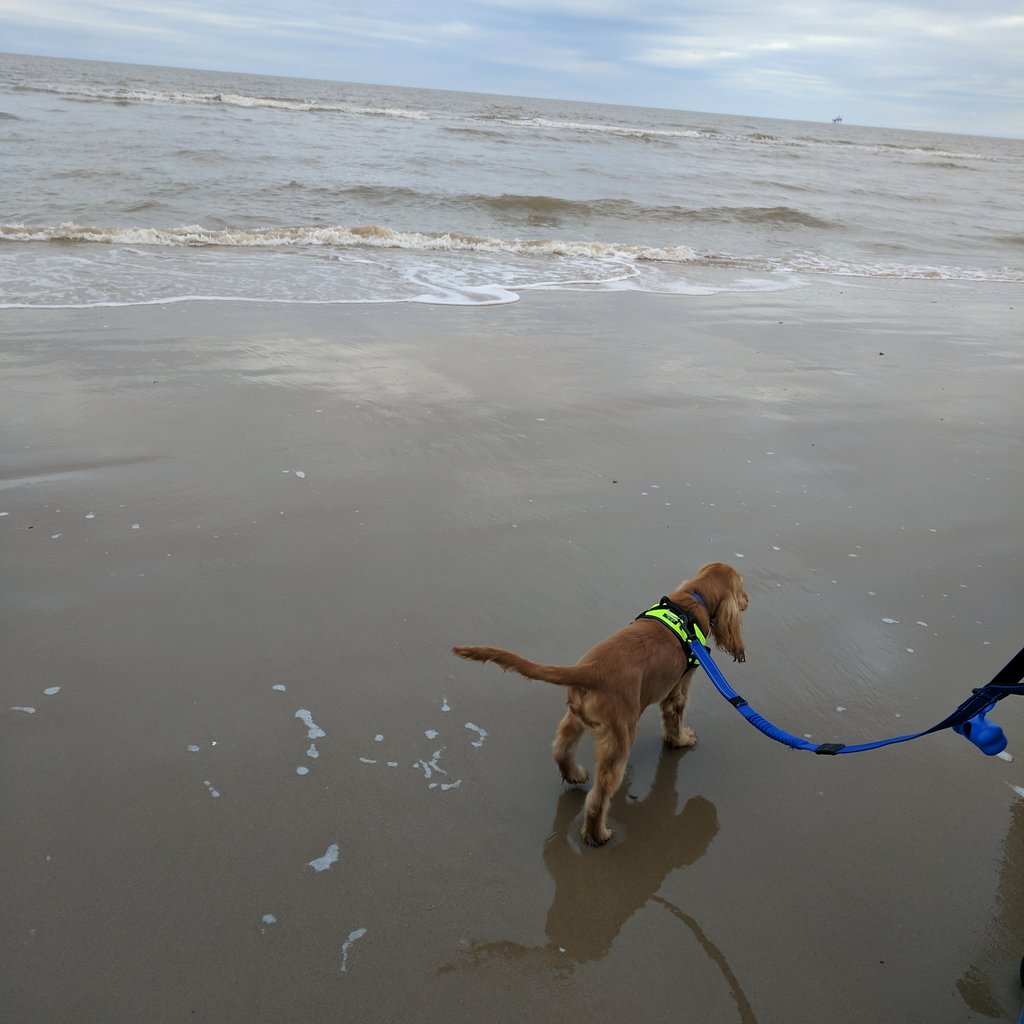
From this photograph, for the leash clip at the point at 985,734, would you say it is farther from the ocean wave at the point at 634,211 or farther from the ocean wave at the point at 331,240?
the ocean wave at the point at 634,211

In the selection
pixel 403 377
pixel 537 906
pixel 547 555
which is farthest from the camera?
pixel 403 377

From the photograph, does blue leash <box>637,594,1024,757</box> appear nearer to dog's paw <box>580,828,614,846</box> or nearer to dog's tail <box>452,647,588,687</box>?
→ dog's tail <box>452,647,588,687</box>

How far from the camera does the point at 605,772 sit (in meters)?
2.51

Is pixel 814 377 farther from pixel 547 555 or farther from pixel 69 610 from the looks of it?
pixel 69 610

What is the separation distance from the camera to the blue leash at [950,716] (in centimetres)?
201

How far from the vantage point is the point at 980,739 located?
2.03 m

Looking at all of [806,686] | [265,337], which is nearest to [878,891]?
[806,686]

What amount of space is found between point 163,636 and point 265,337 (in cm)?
453

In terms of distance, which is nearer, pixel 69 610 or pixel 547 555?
pixel 69 610

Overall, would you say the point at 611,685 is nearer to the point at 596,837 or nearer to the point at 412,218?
the point at 596,837

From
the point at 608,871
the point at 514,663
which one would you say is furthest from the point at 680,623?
the point at 608,871

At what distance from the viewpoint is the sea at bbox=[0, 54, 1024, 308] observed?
10.3 m

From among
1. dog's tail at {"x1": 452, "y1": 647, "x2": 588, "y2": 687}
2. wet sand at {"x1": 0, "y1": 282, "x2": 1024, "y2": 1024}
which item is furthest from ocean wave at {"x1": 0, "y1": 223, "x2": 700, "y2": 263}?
dog's tail at {"x1": 452, "y1": 647, "x2": 588, "y2": 687}

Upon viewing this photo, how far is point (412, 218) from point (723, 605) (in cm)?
1443
